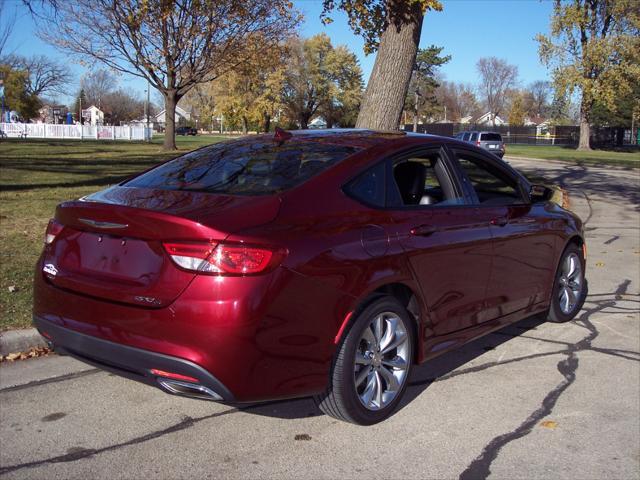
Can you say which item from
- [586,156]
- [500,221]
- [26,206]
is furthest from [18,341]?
[586,156]

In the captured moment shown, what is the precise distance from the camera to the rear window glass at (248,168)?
3.63m

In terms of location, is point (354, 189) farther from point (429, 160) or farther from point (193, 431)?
point (193, 431)

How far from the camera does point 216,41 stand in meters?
28.7

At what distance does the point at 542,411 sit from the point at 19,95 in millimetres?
85307

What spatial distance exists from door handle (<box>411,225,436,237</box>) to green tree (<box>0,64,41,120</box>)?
72.1m

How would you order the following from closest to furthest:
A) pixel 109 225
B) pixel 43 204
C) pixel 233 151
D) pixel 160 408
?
1. pixel 109 225
2. pixel 160 408
3. pixel 233 151
4. pixel 43 204

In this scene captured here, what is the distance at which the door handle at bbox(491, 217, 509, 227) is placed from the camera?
15.2 ft

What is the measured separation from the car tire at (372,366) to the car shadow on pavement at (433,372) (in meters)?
0.29

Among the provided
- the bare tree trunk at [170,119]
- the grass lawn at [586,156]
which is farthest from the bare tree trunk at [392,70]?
the grass lawn at [586,156]

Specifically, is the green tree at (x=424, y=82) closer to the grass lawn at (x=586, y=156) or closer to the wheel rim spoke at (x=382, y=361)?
the grass lawn at (x=586, y=156)

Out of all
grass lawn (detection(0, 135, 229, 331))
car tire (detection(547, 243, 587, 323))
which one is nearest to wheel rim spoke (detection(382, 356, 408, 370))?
car tire (detection(547, 243, 587, 323))

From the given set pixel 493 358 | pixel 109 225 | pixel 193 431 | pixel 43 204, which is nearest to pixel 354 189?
pixel 109 225

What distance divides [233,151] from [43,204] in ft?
25.0

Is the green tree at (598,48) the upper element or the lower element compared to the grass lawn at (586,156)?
upper
